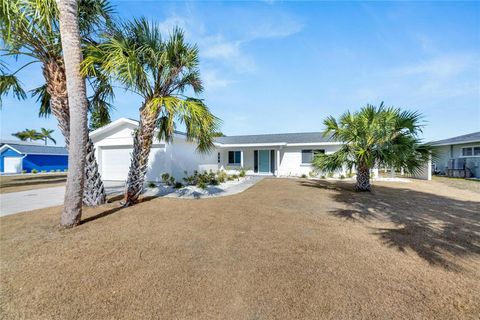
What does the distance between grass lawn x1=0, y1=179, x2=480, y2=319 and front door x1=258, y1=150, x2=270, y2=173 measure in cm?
1286

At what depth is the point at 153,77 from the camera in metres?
6.69

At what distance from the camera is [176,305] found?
2.46m

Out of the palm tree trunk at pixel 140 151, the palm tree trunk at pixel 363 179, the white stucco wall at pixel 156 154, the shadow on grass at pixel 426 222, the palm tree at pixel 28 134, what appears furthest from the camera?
the palm tree at pixel 28 134

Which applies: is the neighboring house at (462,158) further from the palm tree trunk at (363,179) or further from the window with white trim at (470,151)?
the palm tree trunk at (363,179)

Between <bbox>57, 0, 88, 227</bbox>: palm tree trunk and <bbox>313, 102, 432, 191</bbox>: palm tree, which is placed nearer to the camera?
<bbox>57, 0, 88, 227</bbox>: palm tree trunk

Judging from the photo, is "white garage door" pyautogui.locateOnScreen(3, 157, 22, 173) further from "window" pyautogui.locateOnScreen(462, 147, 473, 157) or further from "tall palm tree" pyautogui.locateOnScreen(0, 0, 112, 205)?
"window" pyautogui.locateOnScreen(462, 147, 473, 157)

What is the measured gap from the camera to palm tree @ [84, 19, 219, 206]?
5.77 meters

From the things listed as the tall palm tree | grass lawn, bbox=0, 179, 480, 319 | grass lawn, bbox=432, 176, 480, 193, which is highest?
the tall palm tree

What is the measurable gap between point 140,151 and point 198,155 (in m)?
8.97

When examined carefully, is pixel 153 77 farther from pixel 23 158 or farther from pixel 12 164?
pixel 12 164

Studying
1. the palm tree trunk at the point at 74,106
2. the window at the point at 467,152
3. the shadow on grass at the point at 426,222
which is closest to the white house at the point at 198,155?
the shadow on grass at the point at 426,222

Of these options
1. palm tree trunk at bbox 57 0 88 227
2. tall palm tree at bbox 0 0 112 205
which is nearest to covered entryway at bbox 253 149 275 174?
tall palm tree at bbox 0 0 112 205

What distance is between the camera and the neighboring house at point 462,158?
55.6ft

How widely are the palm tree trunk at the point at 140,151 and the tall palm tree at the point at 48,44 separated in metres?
1.01
